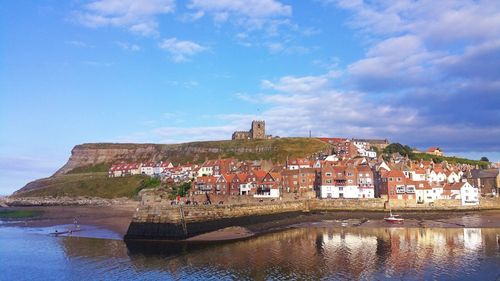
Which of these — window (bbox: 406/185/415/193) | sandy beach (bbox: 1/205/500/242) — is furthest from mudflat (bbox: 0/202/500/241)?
window (bbox: 406/185/415/193)

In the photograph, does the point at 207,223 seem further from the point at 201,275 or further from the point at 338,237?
the point at 201,275

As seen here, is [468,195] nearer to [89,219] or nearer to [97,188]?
[89,219]

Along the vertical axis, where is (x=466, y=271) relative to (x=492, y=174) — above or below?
below

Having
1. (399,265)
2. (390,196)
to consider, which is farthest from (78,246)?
(390,196)

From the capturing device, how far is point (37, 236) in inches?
2208

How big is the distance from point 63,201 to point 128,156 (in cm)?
6272

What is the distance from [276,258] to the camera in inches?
1529

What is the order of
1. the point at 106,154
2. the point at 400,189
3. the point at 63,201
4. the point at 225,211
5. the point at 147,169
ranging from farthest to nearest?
the point at 106,154
the point at 147,169
the point at 63,201
the point at 400,189
the point at 225,211

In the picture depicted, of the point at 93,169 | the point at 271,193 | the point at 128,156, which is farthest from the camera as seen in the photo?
the point at 128,156

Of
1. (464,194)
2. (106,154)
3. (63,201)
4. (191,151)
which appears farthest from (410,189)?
(106,154)

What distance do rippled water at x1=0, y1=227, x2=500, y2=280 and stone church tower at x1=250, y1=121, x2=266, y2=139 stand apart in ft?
387

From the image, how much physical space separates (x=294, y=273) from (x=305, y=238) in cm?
1750

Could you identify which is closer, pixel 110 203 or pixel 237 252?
pixel 237 252

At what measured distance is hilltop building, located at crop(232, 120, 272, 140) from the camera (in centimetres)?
17150
